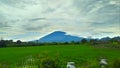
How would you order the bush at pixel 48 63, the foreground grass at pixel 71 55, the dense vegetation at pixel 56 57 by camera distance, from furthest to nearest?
the foreground grass at pixel 71 55 < the dense vegetation at pixel 56 57 < the bush at pixel 48 63

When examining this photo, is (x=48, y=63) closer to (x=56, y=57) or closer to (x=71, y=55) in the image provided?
(x=56, y=57)

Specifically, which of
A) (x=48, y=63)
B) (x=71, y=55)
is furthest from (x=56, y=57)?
(x=71, y=55)

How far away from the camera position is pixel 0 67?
50.4 ft

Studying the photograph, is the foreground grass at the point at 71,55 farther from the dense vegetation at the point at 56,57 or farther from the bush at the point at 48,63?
the bush at the point at 48,63

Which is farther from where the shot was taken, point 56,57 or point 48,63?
point 56,57

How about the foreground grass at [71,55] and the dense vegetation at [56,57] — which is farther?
the foreground grass at [71,55]

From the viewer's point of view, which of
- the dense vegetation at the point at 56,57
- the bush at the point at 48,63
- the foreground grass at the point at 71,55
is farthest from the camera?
the foreground grass at the point at 71,55

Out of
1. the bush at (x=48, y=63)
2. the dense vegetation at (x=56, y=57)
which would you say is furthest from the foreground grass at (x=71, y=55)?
the bush at (x=48, y=63)

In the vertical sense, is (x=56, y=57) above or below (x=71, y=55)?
above

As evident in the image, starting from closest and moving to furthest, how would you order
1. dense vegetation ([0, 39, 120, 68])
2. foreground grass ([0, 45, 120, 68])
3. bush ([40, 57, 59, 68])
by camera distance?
1. bush ([40, 57, 59, 68])
2. dense vegetation ([0, 39, 120, 68])
3. foreground grass ([0, 45, 120, 68])

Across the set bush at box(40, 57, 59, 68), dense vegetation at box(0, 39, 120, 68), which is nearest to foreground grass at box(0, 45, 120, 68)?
dense vegetation at box(0, 39, 120, 68)

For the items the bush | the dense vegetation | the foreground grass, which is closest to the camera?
the bush

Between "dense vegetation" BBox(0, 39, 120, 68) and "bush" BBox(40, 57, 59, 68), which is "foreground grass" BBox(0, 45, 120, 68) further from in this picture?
"bush" BBox(40, 57, 59, 68)

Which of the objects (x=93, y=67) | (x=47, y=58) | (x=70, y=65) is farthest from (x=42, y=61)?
(x=93, y=67)
